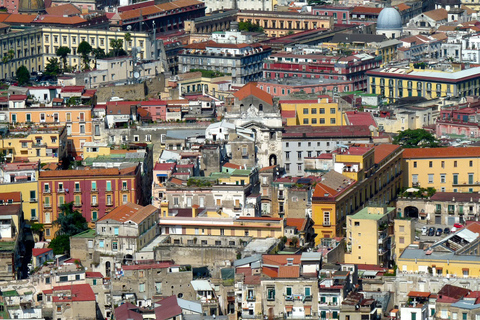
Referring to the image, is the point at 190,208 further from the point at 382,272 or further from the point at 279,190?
the point at 382,272

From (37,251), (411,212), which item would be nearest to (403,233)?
(411,212)

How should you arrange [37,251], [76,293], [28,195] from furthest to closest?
1. [28,195]
2. [37,251]
3. [76,293]

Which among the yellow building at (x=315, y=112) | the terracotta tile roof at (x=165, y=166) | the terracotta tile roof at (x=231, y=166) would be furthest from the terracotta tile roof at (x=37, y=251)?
the yellow building at (x=315, y=112)

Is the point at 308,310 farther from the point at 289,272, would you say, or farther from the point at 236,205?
the point at 236,205

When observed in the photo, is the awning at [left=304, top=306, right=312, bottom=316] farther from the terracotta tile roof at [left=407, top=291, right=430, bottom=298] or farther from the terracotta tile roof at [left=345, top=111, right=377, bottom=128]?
the terracotta tile roof at [left=345, top=111, right=377, bottom=128]

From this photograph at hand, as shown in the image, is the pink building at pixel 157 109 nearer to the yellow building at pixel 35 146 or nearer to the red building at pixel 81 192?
the yellow building at pixel 35 146

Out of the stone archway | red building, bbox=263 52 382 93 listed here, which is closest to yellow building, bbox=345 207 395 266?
the stone archway
